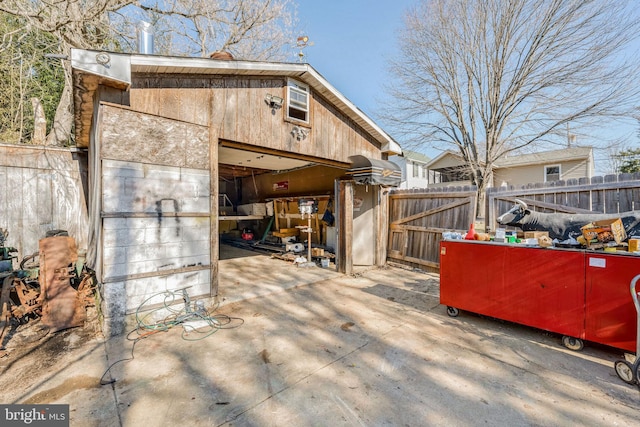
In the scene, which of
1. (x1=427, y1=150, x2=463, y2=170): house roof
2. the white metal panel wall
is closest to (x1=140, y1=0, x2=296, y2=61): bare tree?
the white metal panel wall

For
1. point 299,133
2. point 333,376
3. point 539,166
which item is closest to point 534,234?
point 333,376

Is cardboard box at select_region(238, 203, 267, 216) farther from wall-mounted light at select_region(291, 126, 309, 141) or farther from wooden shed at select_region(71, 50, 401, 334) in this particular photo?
wall-mounted light at select_region(291, 126, 309, 141)

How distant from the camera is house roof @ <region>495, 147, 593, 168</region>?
1250 centimetres

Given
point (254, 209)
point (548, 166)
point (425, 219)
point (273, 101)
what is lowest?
point (425, 219)

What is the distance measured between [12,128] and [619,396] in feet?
46.8

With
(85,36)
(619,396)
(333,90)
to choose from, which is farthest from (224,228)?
A: (619,396)

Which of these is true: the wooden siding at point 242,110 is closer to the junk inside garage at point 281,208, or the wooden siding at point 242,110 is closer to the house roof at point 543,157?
the junk inside garage at point 281,208

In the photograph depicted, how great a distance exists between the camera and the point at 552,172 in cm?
1373

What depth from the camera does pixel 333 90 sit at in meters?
5.79

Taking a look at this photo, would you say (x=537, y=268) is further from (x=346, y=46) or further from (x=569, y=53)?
(x=346, y=46)

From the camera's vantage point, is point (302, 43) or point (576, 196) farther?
point (302, 43)

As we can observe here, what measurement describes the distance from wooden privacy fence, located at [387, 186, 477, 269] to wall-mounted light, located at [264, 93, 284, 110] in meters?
4.06

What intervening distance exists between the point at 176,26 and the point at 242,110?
9199 millimetres

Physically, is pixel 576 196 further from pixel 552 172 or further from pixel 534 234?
pixel 552 172
